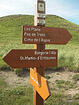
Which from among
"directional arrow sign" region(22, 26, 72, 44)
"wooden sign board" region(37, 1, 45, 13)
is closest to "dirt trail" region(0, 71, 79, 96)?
"directional arrow sign" region(22, 26, 72, 44)

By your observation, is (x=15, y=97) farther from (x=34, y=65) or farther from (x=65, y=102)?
(x=34, y=65)

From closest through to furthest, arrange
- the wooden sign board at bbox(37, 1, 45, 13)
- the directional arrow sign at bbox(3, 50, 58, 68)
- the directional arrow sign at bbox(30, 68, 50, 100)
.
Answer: the directional arrow sign at bbox(30, 68, 50, 100), the directional arrow sign at bbox(3, 50, 58, 68), the wooden sign board at bbox(37, 1, 45, 13)

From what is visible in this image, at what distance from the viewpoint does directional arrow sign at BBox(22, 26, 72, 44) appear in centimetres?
339

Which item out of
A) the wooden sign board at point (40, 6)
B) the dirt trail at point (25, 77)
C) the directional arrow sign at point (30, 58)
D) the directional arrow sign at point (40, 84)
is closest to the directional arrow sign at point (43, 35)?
the directional arrow sign at point (30, 58)

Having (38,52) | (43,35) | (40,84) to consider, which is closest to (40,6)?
(43,35)

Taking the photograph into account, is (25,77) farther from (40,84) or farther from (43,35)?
(40,84)

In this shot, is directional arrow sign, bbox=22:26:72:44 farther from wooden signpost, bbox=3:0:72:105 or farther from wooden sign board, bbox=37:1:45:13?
wooden sign board, bbox=37:1:45:13

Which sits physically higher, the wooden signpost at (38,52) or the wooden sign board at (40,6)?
the wooden sign board at (40,6)

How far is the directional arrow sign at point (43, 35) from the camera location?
3.39 metres

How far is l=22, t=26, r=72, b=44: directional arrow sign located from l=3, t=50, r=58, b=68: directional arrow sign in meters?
0.22

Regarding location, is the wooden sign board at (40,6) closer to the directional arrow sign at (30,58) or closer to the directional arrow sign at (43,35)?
the directional arrow sign at (43,35)

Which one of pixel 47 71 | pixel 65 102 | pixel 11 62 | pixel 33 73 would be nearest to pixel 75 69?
pixel 47 71

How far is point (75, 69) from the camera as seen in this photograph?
28.9ft

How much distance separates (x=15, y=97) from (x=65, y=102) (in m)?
1.52
